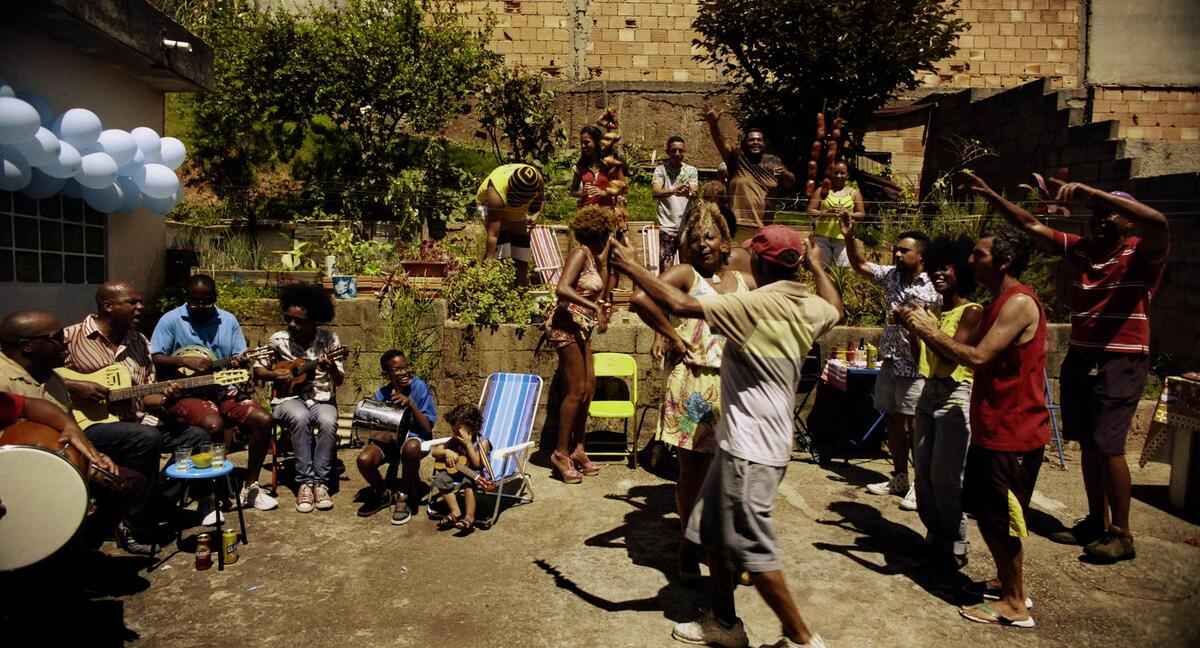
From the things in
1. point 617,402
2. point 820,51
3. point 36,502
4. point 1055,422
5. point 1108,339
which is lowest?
point 1055,422

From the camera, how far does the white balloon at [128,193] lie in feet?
23.9

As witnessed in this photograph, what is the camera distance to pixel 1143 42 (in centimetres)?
1505

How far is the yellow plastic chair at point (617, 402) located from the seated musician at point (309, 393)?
2.15m

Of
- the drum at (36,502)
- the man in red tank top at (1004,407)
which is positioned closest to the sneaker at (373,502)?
the drum at (36,502)

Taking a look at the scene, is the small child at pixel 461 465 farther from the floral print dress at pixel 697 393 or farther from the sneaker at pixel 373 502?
the floral print dress at pixel 697 393

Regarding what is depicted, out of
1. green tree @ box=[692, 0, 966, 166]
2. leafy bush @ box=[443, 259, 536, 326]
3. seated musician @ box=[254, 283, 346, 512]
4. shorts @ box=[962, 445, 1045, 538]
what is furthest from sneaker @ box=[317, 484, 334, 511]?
green tree @ box=[692, 0, 966, 166]

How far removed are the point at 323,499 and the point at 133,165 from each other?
3977 mm

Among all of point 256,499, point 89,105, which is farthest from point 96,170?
point 256,499

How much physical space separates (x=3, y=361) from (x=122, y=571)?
1393mm

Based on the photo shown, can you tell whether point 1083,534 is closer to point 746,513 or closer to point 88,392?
point 746,513

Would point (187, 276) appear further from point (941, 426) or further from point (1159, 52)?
point (1159, 52)

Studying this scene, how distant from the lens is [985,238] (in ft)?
13.9

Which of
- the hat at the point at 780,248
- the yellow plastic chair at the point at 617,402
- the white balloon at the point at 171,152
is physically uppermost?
the white balloon at the point at 171,152

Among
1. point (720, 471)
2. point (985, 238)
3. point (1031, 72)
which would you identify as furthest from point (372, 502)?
point (1031, 72)
